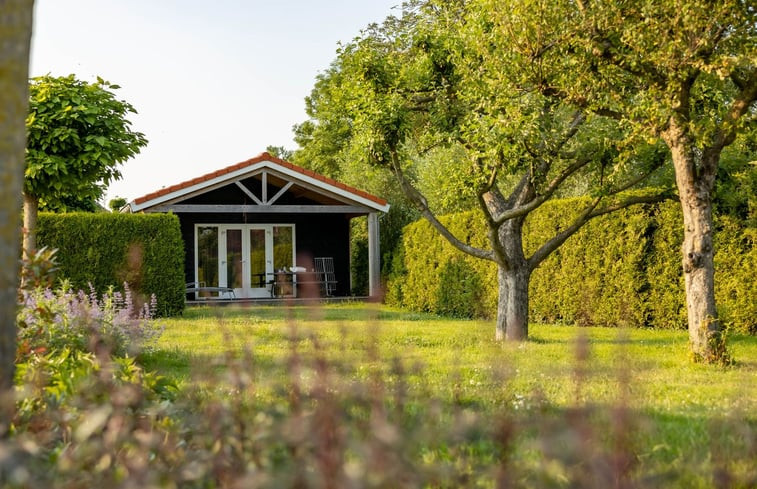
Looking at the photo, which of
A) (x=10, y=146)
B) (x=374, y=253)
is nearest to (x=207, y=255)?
(x=374, y=253)

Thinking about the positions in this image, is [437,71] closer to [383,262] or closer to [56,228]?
[56,228]

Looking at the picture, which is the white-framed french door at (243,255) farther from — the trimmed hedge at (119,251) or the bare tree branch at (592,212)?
the bare tree branch at (592,212)

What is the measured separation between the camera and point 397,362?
6.71ft

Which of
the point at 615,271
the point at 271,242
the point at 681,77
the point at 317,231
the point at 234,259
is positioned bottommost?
the point at 615,271

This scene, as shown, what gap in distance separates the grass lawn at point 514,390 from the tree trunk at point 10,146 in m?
0.63

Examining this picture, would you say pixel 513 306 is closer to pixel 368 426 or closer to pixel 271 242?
pixel 368 426

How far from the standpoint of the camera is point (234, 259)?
2056cm

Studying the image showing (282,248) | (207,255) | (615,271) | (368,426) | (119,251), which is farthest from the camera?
(282,248)

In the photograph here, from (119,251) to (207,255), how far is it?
650cm

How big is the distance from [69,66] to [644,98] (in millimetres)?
8888

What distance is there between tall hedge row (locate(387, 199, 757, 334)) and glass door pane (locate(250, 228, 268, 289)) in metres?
6.97

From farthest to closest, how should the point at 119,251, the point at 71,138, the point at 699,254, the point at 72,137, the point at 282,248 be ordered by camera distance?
the point at 282,248 < the point at 119,251 < the point at 71,138 < the point at 72,137 < the point at 699,254

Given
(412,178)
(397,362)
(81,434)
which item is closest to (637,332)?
(397,362)

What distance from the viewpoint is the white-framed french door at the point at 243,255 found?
66.7ft
